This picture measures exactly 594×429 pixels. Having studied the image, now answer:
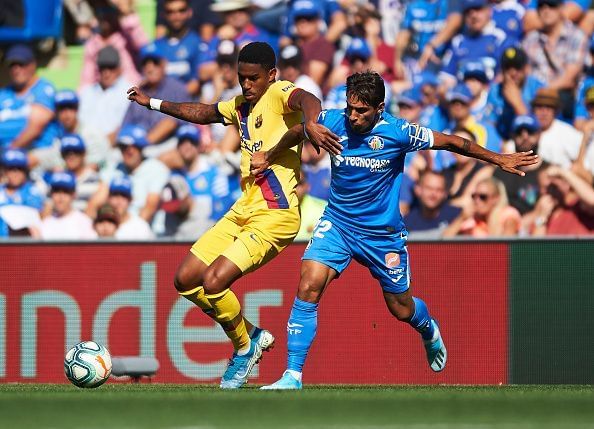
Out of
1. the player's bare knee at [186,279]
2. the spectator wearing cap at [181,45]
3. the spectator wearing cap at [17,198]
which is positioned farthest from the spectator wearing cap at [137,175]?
the player's bare knee at [186,279]

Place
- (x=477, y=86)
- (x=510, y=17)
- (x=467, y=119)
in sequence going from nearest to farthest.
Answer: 1. (x=467, y=119)
2. (x=477, y=86)
3. (x=510, y=17)

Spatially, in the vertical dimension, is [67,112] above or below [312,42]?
below

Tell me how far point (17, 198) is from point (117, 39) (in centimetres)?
246

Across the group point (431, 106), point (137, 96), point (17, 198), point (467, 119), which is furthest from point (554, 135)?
point (17, 198)

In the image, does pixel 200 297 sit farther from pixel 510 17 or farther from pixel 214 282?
pixel 510 17

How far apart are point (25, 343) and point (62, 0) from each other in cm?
549

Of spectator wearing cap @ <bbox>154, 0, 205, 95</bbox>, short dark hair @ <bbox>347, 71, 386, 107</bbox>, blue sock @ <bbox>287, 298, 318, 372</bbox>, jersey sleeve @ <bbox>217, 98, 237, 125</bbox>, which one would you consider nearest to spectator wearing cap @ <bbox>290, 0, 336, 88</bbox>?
spectator wearing cap @ <bbox>154, 0, 205, 95</bbox>

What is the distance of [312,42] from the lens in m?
14.3

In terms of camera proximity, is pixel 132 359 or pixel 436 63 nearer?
pixel 132 359

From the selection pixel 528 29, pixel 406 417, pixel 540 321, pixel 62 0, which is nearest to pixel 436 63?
pixel 528 29

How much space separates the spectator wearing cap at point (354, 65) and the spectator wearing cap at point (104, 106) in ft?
8.97

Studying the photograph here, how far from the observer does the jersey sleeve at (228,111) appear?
963cm

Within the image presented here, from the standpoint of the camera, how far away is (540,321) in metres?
11.5

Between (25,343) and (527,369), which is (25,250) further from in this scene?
(527,369)
